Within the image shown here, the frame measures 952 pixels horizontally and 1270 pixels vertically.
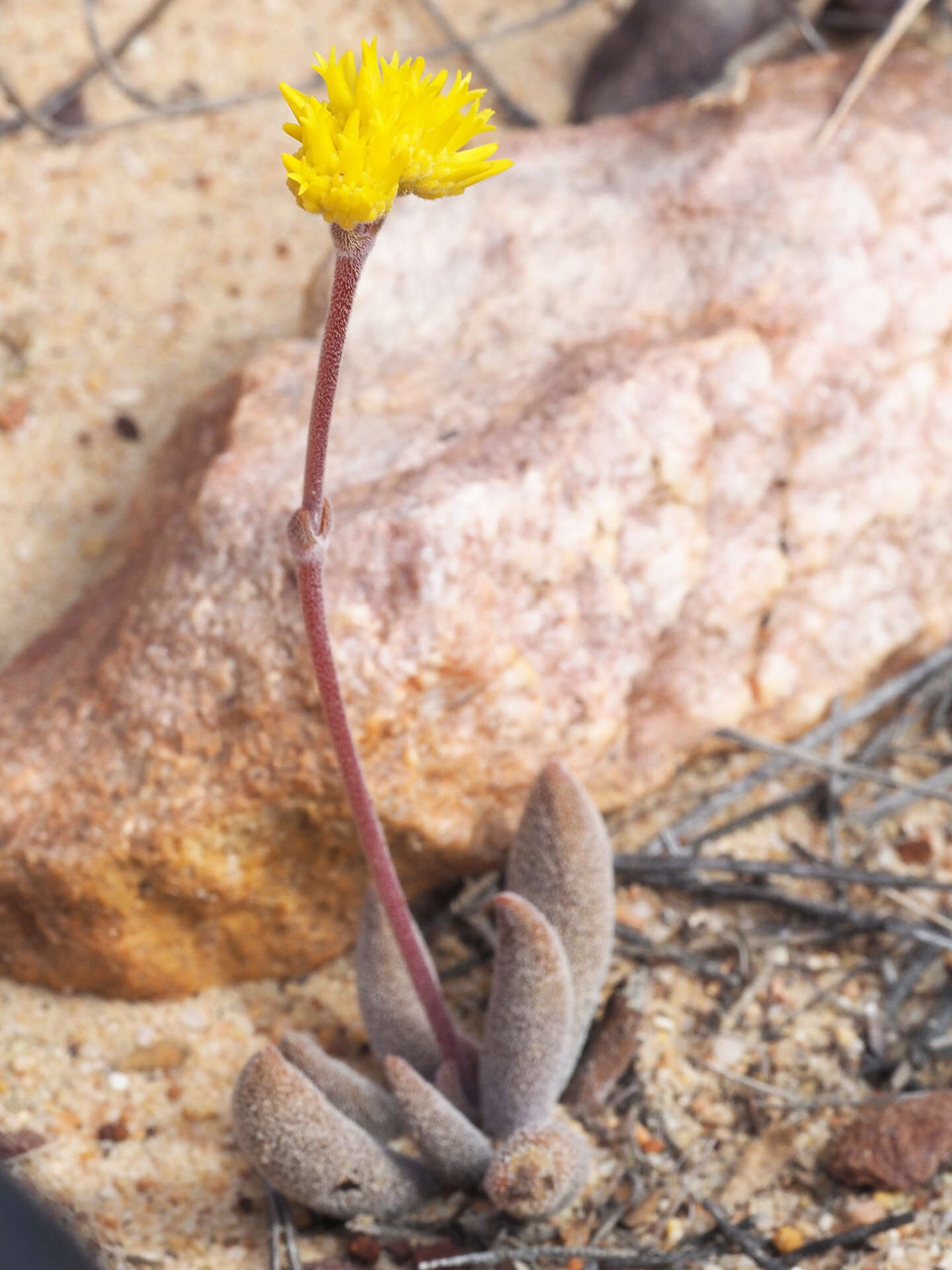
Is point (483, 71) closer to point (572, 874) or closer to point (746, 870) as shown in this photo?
point (746, 870)

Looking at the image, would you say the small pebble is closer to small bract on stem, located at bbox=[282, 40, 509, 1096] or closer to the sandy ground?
the sandy ground

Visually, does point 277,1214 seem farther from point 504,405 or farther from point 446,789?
point 504,405

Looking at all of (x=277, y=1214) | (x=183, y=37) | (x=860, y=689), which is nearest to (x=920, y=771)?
(x=860, y=689)

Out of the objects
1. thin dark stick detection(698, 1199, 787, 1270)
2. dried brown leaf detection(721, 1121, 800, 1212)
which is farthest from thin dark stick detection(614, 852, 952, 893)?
thin dark stick detection(698, 1199, 787, 1270)

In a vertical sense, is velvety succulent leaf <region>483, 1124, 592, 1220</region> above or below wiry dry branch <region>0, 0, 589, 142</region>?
below

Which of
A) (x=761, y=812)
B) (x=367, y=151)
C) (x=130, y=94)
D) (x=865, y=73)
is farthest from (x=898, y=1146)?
(x=130, y=94)

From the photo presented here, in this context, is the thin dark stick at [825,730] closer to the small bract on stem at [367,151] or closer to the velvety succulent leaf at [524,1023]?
the velvety succulent leaf at [524,1023]


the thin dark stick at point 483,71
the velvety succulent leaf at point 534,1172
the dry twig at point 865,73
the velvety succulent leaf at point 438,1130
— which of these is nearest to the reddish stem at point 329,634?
the velvety succulent leaf at point 438,1130
